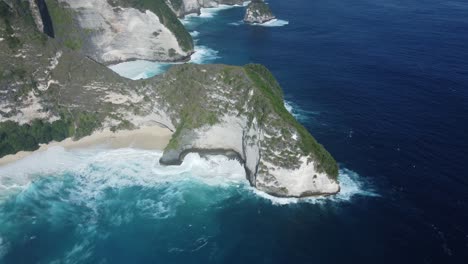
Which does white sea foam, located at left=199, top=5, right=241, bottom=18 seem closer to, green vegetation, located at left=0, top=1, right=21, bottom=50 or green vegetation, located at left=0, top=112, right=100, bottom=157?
green vegetation, located at left=0, top=1, right=21, bottom=50

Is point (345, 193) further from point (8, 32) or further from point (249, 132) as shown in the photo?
point (8, 32)

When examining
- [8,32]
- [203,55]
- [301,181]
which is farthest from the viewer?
[203,55]

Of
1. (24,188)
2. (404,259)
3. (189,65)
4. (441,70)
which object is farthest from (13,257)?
(441,70)

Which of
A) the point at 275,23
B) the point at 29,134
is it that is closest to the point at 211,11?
the point at 275,23

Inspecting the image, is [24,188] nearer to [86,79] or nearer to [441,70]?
[86,79]

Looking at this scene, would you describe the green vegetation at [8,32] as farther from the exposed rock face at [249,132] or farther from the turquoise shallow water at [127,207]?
the exposed rock face at [249,132]

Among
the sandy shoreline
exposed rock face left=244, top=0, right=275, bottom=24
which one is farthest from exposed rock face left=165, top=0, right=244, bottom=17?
the sandy shoreline

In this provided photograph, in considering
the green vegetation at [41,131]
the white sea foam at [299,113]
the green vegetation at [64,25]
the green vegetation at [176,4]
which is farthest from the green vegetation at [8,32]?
the green vegetation at [176,4]
